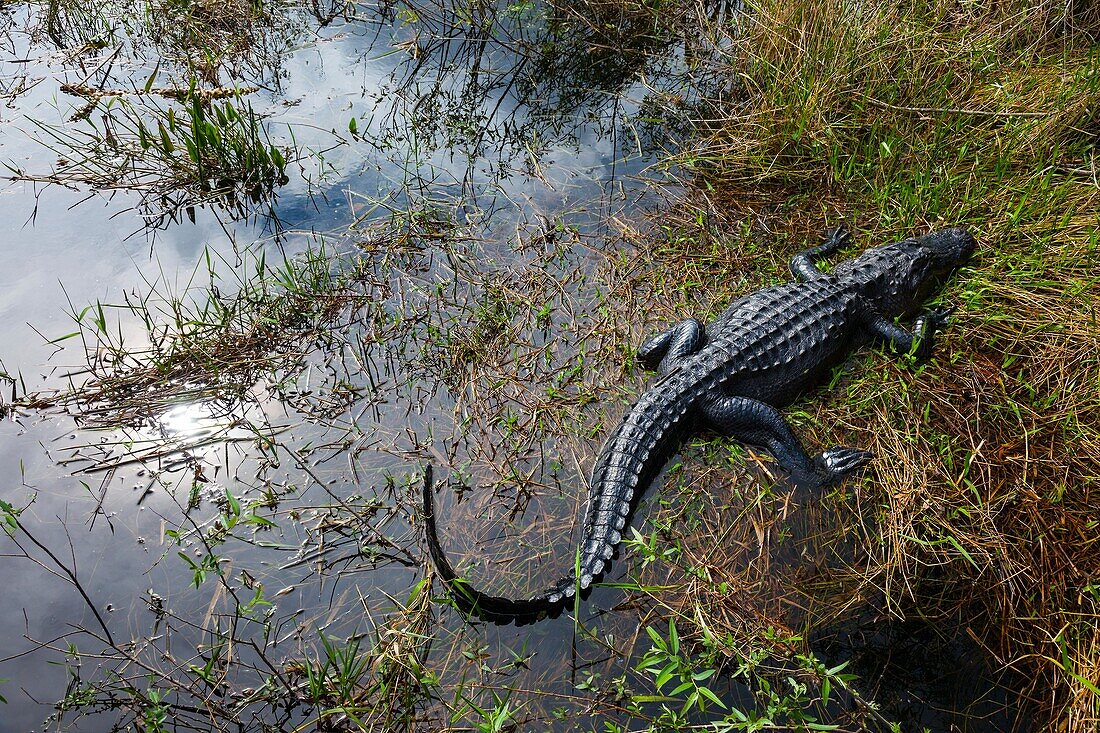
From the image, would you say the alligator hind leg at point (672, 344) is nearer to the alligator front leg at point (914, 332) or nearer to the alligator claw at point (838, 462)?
the alligator claw at point (838, 462)

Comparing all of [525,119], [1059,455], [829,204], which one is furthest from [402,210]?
[1059,455]

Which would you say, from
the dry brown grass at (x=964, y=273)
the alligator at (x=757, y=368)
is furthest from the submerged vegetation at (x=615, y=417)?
the alligator at (x=757, y=368)

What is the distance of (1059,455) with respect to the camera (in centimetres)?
325

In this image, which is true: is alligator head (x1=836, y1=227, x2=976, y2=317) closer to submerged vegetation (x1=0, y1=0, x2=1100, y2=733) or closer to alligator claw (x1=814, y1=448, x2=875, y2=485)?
submerged vegetation (x1=0, y1=0, x2=1100, y2=733)

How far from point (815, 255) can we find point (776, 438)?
1657 mm

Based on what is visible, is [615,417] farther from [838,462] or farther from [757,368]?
[838,462]

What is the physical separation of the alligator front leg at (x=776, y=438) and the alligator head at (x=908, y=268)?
45.1 inches

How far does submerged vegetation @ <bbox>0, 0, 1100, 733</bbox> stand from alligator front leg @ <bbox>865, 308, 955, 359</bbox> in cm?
12

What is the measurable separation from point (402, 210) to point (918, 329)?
11.4 feet

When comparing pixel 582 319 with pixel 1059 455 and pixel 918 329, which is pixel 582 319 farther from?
pixel 1059 455

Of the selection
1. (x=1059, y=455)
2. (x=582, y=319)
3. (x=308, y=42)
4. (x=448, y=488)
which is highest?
(x=308, y=42)

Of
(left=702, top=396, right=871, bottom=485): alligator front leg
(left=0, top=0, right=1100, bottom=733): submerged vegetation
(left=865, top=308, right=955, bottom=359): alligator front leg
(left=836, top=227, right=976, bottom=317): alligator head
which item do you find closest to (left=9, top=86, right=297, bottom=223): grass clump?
(left=0, top=0, right=1100, bottom=733): submerged vegetation

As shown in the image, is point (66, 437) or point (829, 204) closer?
point (66, 437)

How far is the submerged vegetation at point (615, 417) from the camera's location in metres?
2.79
